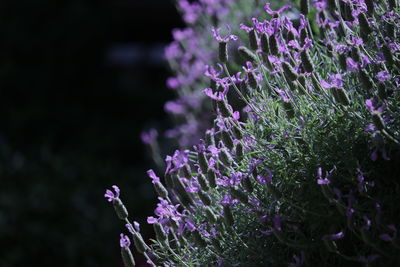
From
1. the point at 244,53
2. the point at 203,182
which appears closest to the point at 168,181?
the point at 203,182

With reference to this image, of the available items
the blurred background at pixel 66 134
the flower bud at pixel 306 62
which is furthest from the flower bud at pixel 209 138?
the blurred background at pixel 66 134

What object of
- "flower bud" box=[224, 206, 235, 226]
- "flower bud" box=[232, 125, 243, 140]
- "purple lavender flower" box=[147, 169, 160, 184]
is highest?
"purple lavender flower" box=[147, 169, 160, 184]

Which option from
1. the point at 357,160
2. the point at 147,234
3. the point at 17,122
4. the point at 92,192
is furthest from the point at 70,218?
the point at 357,160

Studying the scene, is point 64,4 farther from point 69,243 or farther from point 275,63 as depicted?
point 275,63

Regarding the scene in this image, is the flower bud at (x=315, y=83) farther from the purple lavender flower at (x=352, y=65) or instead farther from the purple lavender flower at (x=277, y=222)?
the purple lavender flower at (x=277, y=222)

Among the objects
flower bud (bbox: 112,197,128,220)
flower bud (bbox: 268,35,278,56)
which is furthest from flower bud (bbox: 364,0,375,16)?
flower bud (bbox: 112,197,128,220)

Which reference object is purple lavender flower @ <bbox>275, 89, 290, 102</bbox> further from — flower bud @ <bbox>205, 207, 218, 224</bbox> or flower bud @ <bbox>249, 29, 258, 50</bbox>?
flower bud @ <bbox>205, 207, 218, 224</bbox>
